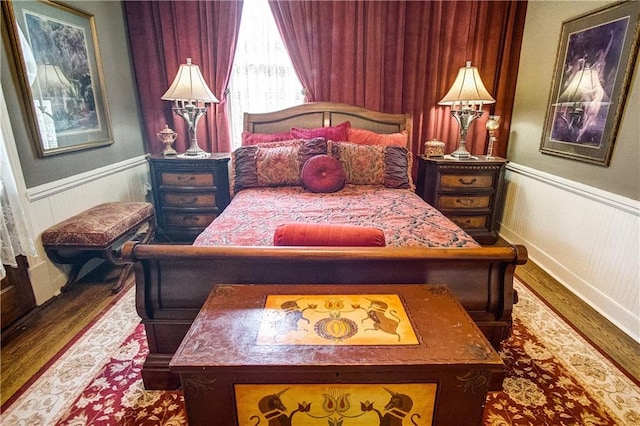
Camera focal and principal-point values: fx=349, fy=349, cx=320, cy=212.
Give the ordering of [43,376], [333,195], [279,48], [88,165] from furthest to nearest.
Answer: [279,48] < [88,165] < [333,195] < [43,376]

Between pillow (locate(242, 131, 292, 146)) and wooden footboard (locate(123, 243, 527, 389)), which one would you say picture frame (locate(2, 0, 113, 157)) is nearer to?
pillow (locate(242, 131, 292, 146))

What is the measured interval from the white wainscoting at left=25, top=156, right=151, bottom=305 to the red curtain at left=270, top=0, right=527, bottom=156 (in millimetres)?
2023

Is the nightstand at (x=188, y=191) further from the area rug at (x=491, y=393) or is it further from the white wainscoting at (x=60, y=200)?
the area rug at (x=491, y=393)

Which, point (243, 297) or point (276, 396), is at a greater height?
point (243, 297)

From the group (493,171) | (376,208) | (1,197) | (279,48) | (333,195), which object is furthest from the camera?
(279,48)

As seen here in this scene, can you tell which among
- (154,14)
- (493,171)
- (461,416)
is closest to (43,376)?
(461,416)

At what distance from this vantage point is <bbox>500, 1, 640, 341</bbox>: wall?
2.17m

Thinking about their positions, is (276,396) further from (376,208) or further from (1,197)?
(1,197)

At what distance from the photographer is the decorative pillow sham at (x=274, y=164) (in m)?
2.87

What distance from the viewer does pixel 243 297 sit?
1.38 metres

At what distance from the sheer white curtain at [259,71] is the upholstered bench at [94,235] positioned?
1366 mm


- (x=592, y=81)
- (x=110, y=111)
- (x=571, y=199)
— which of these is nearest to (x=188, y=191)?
(x=110, y=111)

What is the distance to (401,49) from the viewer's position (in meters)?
3.38

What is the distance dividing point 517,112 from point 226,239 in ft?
10.4
